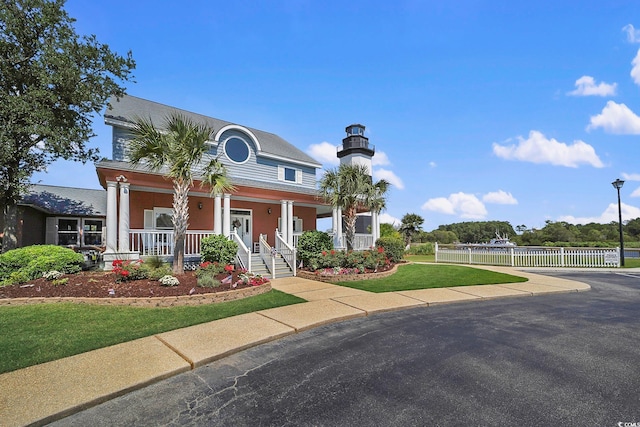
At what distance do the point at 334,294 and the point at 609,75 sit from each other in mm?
12478

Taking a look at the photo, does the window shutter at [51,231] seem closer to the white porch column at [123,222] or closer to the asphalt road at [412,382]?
the white porch column at [123,222]

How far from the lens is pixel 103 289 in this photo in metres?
7.30

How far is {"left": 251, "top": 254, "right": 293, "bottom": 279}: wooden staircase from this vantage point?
1124cm

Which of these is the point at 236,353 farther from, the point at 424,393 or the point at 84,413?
the point at 424,393

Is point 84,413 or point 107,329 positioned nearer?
point 84,413

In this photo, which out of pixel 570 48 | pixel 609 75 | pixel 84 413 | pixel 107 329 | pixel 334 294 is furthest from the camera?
pixel 609 75

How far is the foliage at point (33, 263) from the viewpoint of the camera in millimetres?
8023

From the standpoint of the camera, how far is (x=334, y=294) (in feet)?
26.6

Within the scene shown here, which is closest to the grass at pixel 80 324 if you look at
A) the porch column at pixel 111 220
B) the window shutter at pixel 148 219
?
the porch column at pixel 111 220

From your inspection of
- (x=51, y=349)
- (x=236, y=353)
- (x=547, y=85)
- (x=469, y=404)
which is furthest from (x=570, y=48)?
(x=51, y=349)

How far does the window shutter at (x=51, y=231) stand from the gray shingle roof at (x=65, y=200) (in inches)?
30.2

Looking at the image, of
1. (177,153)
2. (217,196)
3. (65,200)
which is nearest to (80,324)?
(177,153)

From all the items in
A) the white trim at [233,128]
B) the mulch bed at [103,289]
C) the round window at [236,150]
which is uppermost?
the white trim at [233,128]

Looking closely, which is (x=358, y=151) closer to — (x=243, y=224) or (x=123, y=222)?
(x=243, y=224)
